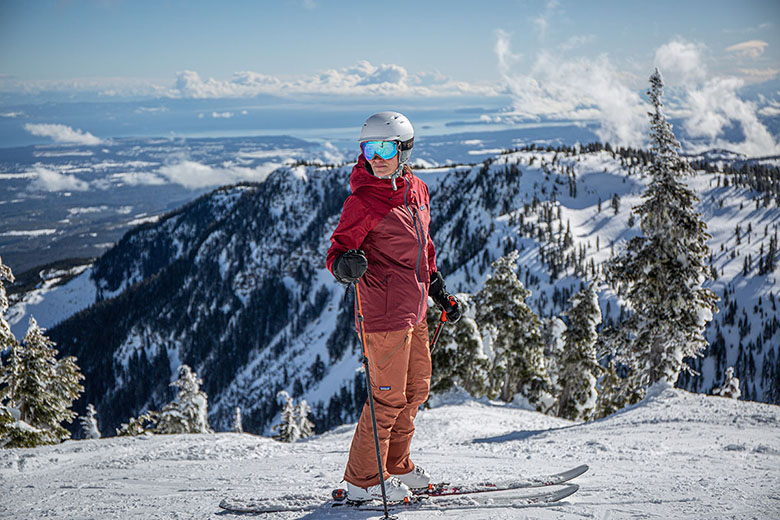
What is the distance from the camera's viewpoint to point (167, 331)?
19475 centimetres

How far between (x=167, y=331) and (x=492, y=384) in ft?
641

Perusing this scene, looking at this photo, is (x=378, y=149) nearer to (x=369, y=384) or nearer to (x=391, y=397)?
(x=369, y=384)

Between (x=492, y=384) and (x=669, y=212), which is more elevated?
(x=669, y=212)

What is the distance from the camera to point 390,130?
4.40m

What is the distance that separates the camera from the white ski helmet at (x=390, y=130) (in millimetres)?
4348

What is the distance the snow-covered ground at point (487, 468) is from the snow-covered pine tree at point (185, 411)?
64.9 feet

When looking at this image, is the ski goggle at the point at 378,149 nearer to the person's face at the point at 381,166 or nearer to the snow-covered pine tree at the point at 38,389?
the person's face at the point at 381,166

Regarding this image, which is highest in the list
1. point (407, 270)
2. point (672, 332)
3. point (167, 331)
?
point (407, 270)

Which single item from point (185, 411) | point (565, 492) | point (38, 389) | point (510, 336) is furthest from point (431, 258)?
point (185, 411)

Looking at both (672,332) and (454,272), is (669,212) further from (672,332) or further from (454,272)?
(454,272)

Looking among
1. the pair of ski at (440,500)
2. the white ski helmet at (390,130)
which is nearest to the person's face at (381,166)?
the white ski helmet at (390,130)

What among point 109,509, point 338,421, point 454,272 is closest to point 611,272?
point 109,509

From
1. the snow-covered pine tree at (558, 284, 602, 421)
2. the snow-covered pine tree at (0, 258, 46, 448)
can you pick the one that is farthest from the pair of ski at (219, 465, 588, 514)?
the snow-covered pine tree at (558, 284, 602, 421)

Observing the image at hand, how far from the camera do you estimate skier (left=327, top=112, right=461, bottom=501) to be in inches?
165
